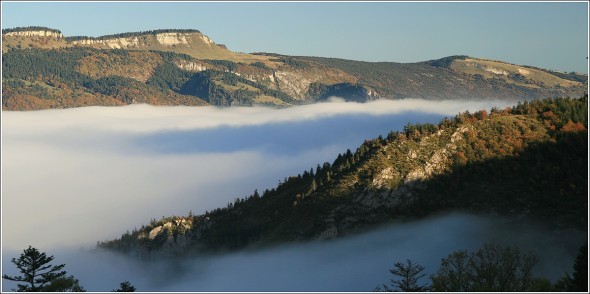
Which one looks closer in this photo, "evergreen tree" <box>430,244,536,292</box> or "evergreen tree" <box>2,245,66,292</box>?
"evergreen tree" <box>2,245,66,292</box>

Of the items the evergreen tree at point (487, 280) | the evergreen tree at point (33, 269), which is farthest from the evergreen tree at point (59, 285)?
the evergreen tree at point (487, 280)

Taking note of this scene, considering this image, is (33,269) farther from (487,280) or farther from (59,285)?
(487,280)

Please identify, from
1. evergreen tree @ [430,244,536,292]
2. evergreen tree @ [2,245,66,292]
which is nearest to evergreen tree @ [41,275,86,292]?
evergreen tree @ [2,245,66,292]

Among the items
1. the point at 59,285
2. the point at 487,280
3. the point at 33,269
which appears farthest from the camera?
the point at 487,280

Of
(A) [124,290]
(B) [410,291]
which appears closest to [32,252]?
(A) [124,290]

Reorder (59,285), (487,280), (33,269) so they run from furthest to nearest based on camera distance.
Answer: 1. (487,280)
2. (33,269)
3. (59,285)

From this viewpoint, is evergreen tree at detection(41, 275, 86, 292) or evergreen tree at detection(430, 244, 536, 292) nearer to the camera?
evergreen tree at detection(41, 275, 86, 292)

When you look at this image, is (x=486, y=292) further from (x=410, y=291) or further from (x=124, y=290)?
(x=124, y=290)

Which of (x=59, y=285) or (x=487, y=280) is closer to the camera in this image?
(x=59, y=285)

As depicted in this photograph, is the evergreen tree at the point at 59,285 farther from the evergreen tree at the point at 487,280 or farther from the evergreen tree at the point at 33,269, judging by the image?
the evergreen tree at the point at 487,280

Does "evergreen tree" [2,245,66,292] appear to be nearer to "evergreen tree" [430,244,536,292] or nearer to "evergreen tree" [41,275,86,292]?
"evergreen tree" [41,275,86,292]

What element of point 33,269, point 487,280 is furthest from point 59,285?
point 487,280
